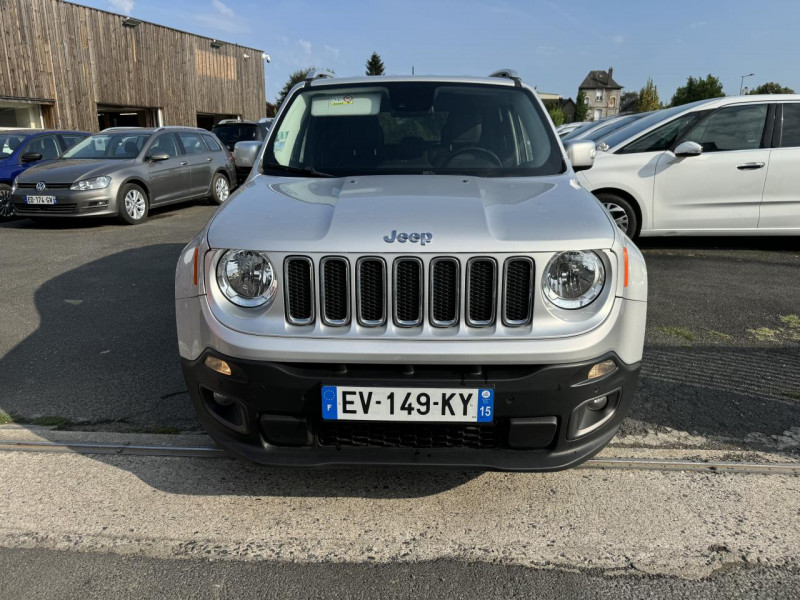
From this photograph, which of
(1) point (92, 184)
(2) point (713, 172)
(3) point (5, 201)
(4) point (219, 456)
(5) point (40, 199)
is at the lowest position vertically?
(4) point (219, 456)

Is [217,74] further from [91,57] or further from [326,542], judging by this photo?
[326,542]

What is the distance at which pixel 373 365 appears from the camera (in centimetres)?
228

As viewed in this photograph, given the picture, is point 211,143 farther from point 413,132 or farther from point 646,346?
point 646,346

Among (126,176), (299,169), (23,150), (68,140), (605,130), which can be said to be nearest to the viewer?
(299,169)

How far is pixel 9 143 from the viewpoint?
460 inches

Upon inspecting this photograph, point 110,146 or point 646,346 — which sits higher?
point 110,146

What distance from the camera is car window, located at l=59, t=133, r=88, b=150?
12.1m

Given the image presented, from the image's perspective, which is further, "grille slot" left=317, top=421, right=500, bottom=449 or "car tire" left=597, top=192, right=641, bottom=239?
"car tire" left=597, top=192, right=641, bottom=239

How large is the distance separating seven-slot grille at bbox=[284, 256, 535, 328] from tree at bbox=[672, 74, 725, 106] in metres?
62.4

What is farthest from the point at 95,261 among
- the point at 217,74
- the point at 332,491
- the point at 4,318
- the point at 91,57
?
the point at 217,74

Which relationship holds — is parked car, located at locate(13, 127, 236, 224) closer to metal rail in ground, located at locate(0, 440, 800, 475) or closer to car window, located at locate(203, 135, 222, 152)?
car window, located at locate(203, 135, 222, 152)

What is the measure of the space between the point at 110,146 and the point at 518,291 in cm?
1078

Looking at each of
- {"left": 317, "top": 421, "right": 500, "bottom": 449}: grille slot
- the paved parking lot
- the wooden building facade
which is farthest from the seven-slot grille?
the wooden building facade

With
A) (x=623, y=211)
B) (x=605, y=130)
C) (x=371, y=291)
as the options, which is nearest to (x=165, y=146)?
(x=605, y=130)
